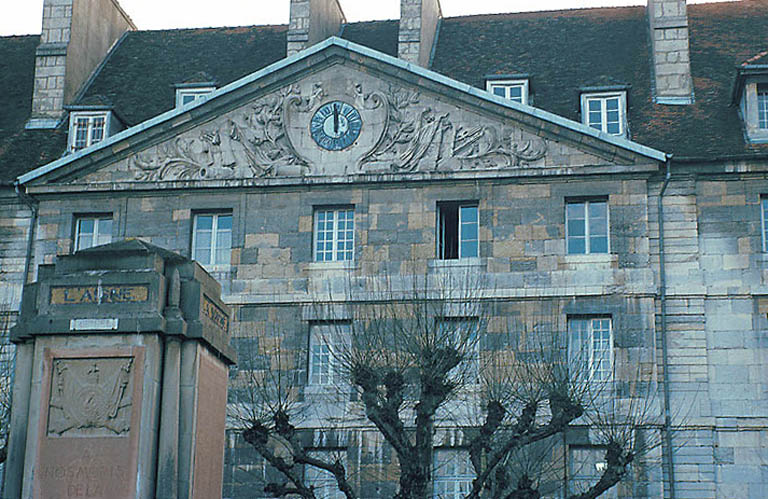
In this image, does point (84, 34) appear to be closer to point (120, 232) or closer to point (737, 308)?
point (120, 232)

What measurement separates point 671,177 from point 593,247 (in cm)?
205

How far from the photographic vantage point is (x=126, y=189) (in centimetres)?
3086

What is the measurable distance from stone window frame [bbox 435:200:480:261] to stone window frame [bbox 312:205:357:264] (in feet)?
5.45

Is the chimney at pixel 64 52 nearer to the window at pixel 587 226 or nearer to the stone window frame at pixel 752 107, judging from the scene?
the window at pixel 587 226

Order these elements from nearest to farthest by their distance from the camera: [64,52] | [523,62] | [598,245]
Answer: [598,245] → [523,62] → [64,52]

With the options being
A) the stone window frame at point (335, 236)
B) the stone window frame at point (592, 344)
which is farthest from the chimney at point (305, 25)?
the stone window frame at point (592, 344)

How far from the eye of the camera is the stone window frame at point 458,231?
1163 inches

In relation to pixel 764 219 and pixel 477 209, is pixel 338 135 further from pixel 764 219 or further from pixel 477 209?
pixel 764 219

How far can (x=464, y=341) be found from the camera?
2497 cm

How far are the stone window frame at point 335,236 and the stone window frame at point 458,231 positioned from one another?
166 cm

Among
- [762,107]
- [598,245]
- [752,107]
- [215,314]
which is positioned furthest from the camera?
[762,107]

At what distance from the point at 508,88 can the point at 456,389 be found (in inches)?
330

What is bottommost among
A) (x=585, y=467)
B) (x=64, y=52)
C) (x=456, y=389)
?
(x=585, y=467)

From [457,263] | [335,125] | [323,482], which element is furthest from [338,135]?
[323,482]
